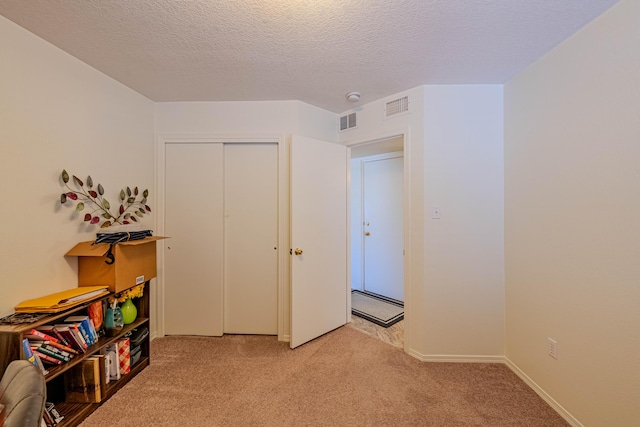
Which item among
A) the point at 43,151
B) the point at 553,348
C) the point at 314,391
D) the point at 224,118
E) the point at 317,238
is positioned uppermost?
the point at 224,118

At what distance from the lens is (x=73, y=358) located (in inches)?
57.3

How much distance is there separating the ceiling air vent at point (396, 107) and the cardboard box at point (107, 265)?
2317mm

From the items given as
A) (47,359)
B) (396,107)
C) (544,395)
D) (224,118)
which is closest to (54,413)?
(47,359)

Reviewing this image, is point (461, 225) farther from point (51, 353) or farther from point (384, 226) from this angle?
point (51, 353)

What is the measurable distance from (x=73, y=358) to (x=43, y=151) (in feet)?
4.22

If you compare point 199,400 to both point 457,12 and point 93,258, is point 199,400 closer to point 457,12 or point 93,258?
point 93,258

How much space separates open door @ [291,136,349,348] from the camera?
2.23 meters

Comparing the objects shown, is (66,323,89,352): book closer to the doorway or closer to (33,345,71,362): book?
(33,345,71,362): book

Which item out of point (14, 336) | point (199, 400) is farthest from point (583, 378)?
point (14, 336)

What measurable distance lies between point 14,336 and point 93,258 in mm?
595

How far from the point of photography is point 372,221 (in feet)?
12.1

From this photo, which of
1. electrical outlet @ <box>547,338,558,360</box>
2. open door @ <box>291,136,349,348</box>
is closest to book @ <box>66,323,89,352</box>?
open door @ <box>291,136,349,348</box>

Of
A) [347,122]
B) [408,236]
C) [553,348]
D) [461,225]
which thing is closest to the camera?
[553,348]

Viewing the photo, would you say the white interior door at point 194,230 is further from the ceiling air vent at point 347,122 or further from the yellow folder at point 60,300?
the ceiling air vent at point 347,122
